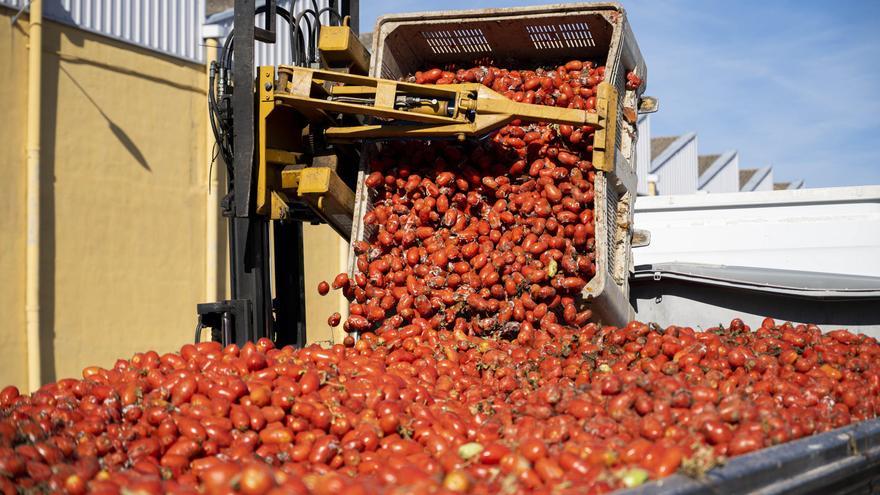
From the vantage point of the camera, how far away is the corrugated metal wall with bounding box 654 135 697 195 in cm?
2767

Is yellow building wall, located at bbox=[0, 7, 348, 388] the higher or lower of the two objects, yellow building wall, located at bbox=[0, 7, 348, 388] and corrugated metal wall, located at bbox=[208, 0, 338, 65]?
the lower

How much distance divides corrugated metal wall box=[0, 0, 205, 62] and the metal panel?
22.1 feet

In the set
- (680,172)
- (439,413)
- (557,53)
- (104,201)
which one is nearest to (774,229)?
(557,53)

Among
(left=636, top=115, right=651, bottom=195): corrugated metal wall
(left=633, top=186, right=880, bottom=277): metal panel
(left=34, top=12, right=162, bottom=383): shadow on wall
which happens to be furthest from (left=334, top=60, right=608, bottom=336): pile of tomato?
(left=636, top=115, right=651, bottom=195): corrugated metal wall

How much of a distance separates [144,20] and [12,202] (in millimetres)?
3103

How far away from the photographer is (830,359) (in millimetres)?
4695

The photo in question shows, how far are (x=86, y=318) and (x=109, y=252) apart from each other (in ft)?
2.81

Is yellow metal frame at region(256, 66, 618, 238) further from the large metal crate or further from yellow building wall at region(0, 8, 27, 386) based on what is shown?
yellow building wall at region(0, 8, 27, 386)

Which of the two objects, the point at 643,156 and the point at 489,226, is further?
the point at 643,156

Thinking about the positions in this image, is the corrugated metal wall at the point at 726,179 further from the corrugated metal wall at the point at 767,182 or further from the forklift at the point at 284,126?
the forklift at the point at 284,126

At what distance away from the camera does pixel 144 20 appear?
11.8 meters

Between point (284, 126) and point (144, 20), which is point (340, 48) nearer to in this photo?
point (284, 126)

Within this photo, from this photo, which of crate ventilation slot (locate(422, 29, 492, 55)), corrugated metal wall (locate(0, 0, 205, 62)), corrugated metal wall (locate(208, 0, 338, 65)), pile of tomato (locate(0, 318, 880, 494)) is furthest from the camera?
corrugated metal wall (locate(208, 0, 338, 65))

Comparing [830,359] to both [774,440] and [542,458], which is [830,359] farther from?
[542,458]
